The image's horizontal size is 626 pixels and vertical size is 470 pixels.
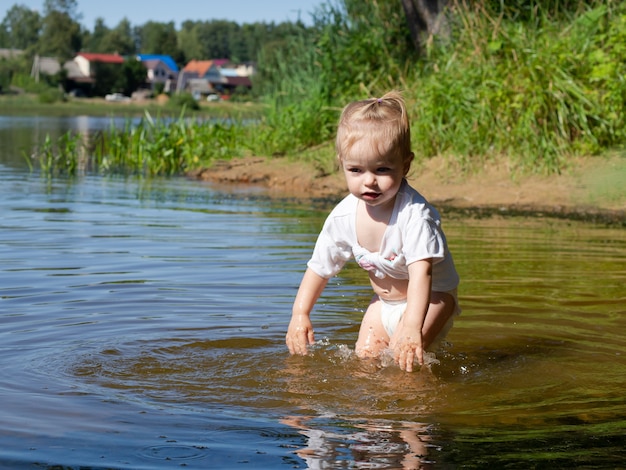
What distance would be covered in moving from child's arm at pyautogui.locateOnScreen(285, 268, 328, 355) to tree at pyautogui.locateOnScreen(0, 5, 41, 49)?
15171 centimetres

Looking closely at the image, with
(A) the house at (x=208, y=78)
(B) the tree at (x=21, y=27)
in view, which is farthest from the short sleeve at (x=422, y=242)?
(B) the tree at (x=21, y=27)

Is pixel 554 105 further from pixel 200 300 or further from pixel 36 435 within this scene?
pixel 36 435

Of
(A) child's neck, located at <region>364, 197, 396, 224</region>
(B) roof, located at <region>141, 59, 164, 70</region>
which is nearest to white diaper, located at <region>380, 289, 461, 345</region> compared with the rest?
(A) child's neck, located at <region>364, 197, 396, 224</region>

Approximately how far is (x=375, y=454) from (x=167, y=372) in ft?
5.15

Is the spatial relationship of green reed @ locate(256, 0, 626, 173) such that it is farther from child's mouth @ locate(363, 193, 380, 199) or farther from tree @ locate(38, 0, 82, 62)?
tree @ locate(38, 0, 82, 62)

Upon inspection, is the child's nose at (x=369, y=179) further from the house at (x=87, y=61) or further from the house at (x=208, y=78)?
the house at (x=208, y=78)

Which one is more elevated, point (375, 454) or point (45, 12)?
point (45, 12)

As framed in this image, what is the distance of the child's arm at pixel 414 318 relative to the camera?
4.41m

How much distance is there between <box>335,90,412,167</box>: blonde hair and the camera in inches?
177

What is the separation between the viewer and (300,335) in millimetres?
4766

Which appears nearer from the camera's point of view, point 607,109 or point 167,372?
point 167,372

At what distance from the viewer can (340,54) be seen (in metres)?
15.1

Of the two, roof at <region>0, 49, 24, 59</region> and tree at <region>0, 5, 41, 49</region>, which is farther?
tree at <region>0, 5, 41, 49</region>

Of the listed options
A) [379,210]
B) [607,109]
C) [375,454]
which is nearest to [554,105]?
[607,109]
